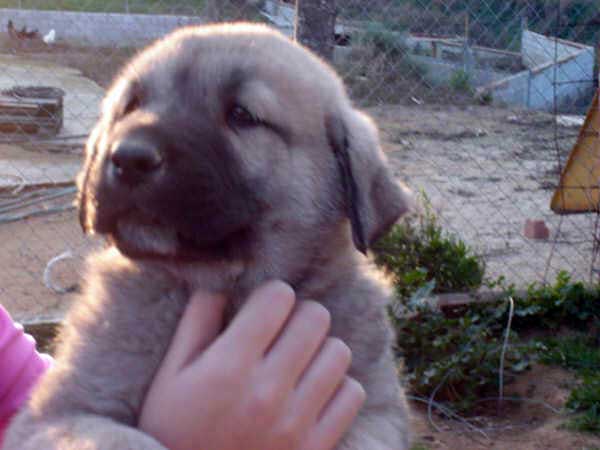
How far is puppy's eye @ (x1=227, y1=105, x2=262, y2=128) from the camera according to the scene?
234 cm

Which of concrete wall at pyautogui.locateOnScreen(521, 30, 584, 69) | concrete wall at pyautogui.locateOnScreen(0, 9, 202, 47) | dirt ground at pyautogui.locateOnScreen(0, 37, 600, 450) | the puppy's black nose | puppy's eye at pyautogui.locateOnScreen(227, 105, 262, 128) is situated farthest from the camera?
concrete wall at pyautogui.locateOnScreen(0, 9, 202, 47)

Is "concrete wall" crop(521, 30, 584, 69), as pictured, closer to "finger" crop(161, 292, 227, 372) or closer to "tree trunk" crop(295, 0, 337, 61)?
"tree trunk" crop(295, 0, 337, 61)

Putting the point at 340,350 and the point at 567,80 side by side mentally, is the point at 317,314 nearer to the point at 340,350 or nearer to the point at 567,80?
the point at 340,350

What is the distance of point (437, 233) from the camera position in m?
5.30

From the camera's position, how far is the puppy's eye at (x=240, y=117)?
2.34m

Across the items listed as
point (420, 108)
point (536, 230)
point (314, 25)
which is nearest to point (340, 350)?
point (314, 25)

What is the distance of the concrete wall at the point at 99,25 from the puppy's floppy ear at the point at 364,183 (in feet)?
27.6

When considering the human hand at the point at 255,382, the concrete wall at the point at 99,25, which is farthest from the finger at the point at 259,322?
the concrete wall at the point at 99,25

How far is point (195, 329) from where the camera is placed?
7.05 feet

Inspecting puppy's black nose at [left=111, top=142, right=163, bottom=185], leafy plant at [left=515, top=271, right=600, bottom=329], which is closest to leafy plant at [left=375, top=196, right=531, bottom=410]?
leafy plant at [left=515, top=271, right=600, bottom=329]

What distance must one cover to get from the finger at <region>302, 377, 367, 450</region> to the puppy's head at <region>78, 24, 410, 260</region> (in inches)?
17.3

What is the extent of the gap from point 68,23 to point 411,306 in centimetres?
1238

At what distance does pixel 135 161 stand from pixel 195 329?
45 cm

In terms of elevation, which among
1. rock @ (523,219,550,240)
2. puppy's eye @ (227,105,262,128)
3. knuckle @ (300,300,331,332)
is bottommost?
rock @ (523,219,550,240)
